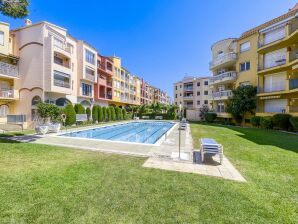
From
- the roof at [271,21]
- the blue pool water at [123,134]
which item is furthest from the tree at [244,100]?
the blue pool water at [123,134]

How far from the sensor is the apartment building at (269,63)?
2019 cm

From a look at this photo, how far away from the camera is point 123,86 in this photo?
47281 mm

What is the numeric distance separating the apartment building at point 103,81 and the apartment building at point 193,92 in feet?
83.2

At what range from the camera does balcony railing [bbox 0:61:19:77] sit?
19.8 m

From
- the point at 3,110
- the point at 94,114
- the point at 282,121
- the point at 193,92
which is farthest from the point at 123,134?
the point at 193,92

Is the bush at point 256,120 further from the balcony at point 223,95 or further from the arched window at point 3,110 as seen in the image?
the arched window at point 3,110

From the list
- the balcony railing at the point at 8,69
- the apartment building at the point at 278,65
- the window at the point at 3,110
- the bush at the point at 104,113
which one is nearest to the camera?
the balcony railing at the point at 8,69

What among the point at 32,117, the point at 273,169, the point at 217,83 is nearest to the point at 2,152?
the point at 273,169

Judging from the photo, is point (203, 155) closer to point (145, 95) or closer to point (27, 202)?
point (27, 202)

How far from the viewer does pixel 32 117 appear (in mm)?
21891

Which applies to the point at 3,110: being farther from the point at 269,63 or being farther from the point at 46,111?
the point at 269,63

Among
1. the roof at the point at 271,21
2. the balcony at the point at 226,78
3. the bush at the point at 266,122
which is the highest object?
the roof at the point at 271,21

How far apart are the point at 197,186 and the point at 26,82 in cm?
2572

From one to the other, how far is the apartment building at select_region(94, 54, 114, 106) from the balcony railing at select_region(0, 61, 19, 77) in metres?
14.2
